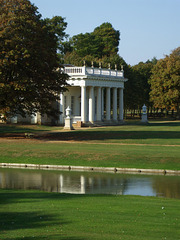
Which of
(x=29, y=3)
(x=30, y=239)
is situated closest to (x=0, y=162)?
(x=29, y=3)

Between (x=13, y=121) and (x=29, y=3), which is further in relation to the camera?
(x=13, y=121)

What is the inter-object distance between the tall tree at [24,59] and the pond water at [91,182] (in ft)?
52.6

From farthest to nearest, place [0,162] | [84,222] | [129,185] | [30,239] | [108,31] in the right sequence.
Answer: [108,31], [0,162], [129,185], [84,222], [30,239]

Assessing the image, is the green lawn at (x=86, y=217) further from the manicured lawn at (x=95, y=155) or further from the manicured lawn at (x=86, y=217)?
the manicured lawn at (x=95, y=155)

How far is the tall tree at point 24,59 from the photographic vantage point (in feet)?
154

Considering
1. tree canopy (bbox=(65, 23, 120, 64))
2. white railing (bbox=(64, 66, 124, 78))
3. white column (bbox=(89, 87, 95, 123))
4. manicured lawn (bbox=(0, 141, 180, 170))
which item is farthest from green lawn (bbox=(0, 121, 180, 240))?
tree canopy (bbox=(65, 23, 120, 64))

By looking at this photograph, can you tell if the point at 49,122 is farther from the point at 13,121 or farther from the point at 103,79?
the point at 103,79

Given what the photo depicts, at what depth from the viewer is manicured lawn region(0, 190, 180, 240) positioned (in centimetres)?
1345

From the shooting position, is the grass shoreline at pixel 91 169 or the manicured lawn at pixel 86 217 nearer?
the manicured lawn at pixel 86 217

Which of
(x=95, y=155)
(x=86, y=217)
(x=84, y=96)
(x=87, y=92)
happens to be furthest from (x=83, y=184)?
(x=87, y=92)

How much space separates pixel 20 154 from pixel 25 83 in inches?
395

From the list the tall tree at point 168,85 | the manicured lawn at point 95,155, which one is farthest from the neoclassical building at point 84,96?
the manicured lawn at point 95,155

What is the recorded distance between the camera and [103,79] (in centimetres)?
8175

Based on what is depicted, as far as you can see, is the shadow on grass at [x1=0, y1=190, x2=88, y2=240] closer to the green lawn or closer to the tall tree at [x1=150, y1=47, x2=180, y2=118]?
the green lawn
